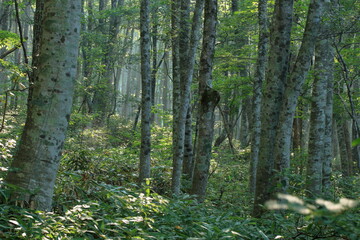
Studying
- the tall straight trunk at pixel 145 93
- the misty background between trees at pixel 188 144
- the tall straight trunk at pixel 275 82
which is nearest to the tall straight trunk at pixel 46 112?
the misty background between trees at pixel 188 144

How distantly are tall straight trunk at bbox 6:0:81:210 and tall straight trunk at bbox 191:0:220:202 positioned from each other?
4.09 metres

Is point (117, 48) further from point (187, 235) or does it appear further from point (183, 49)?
point (187, 235)

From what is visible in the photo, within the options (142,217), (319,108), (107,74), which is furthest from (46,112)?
(107,74)

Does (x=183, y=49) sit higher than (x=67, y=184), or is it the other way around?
(x=183, y=49)

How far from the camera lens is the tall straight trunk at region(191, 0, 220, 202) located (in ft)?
25.3

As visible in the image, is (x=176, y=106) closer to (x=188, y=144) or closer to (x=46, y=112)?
(x=188, y=144)

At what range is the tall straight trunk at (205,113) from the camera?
772 cm

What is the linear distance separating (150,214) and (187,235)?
71cm

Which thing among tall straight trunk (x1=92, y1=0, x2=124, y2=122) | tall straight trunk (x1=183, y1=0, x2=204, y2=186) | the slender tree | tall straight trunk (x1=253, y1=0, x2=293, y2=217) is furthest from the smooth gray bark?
tall straight trunk (x1=92, y1=0, x2=124, y2=122)

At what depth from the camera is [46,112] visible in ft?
12.8

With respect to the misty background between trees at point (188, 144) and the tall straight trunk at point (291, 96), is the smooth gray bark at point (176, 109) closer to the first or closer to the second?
the misty background between trees at point (188, 144)

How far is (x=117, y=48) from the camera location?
25.4 m

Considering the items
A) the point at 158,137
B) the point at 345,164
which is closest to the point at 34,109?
the point at 158,137

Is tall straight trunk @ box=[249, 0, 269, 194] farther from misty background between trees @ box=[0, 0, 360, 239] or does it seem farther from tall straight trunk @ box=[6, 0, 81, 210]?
tall straight trunk @ box=[6, 0, 81, 210]
